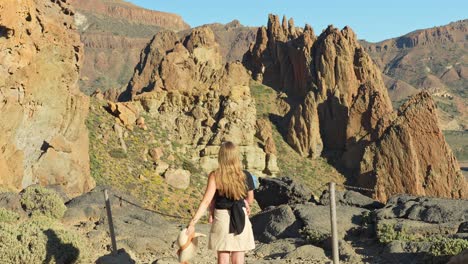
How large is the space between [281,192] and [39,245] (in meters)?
11.0

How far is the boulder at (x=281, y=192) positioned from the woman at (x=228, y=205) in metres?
11.5

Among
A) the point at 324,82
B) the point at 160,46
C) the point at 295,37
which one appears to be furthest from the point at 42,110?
the point at 160,46

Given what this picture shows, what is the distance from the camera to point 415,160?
1458 inches

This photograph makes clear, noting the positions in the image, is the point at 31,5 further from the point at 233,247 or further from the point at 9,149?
the point at 233,247

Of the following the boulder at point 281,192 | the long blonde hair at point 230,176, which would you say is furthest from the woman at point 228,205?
the boulder at point 281,192

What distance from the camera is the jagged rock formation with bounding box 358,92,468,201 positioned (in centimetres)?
3638

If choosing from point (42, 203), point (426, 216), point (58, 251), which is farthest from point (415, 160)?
point (58, 251)

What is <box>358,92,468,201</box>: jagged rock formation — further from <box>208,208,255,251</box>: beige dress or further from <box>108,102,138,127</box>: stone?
<box>208,208,255,251</box>: beige dress

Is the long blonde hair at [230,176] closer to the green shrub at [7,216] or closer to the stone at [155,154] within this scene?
the green shrub at [7,216]

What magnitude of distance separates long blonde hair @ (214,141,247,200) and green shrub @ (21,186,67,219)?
8.61 meters

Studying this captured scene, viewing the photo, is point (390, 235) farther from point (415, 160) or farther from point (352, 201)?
point (415, 160)

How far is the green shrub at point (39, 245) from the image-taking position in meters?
9.47

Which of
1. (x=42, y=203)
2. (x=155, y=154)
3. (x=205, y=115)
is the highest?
(x=205, y=115)

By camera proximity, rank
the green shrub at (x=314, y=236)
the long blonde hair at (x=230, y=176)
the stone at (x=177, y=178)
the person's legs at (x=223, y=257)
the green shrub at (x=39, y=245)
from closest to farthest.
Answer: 1. the long blonde hair at (x=230, y=176)
2. the person's legs at (x=223, y=257)
3. the green shrub at (x=39, y=245)
4. the green shrub at (x=314, y=236)
5. the stone at (x=177, y=178)
